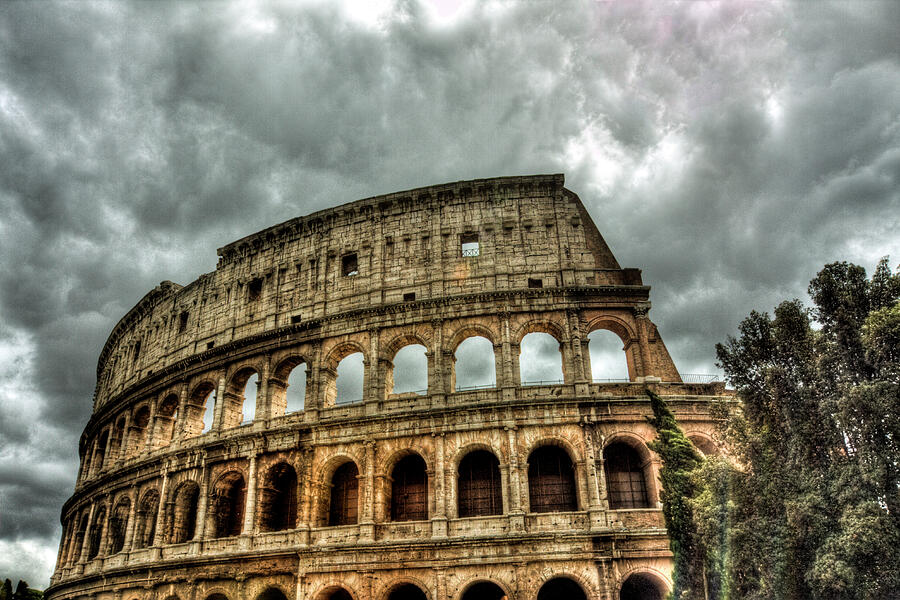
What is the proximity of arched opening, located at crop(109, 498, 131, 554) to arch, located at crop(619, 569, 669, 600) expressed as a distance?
2156 centimetres

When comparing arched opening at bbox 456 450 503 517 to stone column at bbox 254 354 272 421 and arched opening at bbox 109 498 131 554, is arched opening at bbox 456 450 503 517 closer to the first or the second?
stone column at bbox 254 354 272 421

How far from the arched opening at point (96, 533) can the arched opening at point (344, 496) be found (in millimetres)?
13757

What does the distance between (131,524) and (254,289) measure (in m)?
→ 11.4

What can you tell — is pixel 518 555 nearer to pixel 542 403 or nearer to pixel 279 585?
pixel 542 403

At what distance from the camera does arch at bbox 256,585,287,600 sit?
2127 cm

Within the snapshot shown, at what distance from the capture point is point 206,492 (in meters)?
24.1

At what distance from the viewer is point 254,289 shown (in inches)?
1101

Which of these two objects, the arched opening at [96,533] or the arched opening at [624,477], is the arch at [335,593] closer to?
the arched opening at [624,477]

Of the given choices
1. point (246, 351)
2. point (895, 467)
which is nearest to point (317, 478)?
point (246, 351)

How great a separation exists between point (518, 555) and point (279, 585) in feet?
27.6

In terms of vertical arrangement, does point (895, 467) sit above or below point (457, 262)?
below

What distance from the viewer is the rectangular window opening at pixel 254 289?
2772cm

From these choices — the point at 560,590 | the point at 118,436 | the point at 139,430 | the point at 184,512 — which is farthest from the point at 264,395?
the point at 560,590

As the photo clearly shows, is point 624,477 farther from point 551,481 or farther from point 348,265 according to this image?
point 348,265
